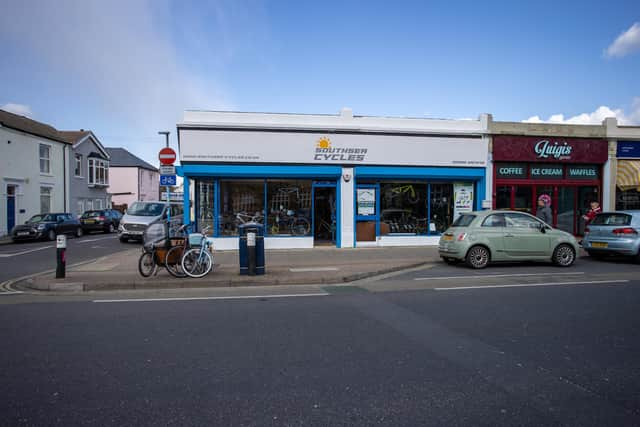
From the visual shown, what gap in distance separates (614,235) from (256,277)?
10.6 meters

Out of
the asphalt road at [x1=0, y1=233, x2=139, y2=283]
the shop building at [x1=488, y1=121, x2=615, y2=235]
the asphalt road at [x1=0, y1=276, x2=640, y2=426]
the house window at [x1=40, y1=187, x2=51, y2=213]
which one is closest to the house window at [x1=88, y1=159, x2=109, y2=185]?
the house window at [x1=40, y1=187, x2=51, y2=213]

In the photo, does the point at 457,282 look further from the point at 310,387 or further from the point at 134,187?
the point at 134,187

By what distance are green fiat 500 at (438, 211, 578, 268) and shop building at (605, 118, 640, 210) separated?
362 inches

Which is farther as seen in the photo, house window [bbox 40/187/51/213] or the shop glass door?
house window [bbox 40/187/51/213]

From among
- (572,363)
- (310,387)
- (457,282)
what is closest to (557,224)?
(457,282)

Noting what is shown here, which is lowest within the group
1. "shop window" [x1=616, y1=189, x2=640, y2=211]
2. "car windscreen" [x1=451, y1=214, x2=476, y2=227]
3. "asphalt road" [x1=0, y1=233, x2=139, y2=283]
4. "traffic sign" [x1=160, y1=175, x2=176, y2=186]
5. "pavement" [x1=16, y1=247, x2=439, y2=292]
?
"asphalt road" [x1=0, y1=233, x2=139, y2=283]

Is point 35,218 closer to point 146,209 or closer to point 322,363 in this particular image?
point 146,209

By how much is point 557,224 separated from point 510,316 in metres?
14.1

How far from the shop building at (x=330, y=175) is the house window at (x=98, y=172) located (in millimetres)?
24148

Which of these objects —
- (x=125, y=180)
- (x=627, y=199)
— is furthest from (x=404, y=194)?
(x=125, y=180)

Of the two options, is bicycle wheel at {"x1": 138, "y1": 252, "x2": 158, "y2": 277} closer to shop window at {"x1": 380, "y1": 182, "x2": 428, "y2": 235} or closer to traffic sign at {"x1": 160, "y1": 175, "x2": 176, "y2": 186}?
traffic sign at {"x1": 160, "y1": 175, "x2": 176, "y2": 186}

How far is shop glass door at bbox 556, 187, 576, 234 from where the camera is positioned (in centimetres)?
1795

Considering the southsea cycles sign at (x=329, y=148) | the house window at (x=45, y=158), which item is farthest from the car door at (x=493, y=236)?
the house window at (x=45, y=158)

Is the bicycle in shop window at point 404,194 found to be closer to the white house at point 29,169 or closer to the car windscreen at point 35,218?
the car windscreen at point 35,218
